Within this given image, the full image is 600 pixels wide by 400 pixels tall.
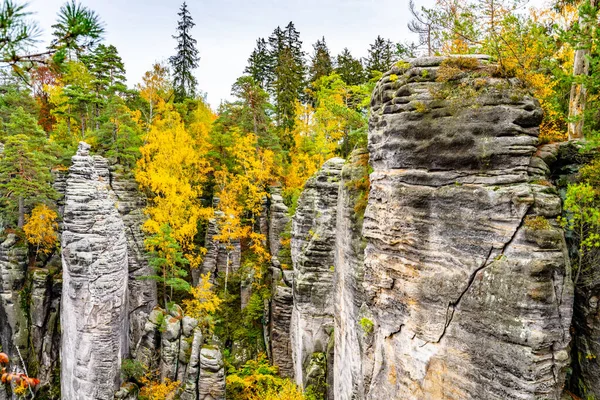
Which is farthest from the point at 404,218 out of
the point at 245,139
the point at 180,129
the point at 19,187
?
the point at 19,187

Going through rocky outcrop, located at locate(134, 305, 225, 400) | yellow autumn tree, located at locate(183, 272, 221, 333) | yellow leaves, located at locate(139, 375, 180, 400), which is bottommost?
yellow leaves, located at locate(139, 375, 180, 400)

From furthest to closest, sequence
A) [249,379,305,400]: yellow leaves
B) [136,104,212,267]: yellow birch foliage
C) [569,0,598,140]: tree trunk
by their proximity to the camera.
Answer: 1. [136,104,212,267]: yellow birch foliage
2. [249,379,305,400]: yellow leaves
3. [569,0,598,140]: tree trunk

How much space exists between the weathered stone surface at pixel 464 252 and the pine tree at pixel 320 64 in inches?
1134

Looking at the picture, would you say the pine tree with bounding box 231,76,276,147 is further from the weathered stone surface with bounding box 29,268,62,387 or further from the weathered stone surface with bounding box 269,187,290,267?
the weathered stone surface with bounding box 29,268,62,387

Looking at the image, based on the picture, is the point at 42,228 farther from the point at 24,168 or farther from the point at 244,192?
the point at 244,192

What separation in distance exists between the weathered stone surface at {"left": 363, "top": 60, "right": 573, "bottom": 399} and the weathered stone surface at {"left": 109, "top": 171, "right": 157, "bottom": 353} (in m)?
17.8

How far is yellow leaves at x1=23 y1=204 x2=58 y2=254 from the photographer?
21.0m

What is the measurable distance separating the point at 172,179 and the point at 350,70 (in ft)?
75.5

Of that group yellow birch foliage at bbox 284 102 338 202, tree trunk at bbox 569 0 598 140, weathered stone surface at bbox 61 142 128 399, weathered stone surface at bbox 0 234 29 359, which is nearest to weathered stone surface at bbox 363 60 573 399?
tree trunk at bbox 569 0 598 140

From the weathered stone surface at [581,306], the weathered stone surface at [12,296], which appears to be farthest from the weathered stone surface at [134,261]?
the weathered stone surface at [581,306]

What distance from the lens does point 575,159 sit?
688 cm

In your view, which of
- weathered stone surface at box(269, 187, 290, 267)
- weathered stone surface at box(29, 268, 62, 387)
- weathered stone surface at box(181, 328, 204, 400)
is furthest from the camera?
weathered stone surface at box(269, 187, 290, 267)

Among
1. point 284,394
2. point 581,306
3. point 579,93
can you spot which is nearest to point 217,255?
point 284,394

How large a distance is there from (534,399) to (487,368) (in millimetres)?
812
